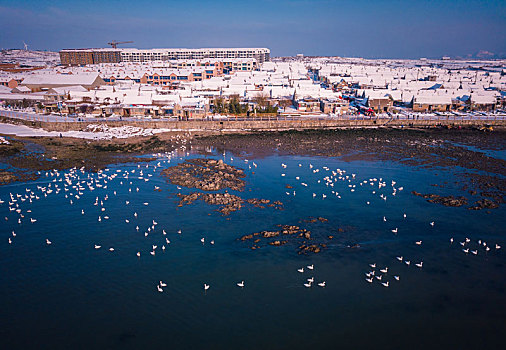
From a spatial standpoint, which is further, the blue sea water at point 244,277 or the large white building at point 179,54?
the large white building at point 179,54

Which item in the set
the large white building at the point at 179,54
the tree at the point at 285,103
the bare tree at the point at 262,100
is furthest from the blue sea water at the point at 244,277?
the large white building at the point at 179,54

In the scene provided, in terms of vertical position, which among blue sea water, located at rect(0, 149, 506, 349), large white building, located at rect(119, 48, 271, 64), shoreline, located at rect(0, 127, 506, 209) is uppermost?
large white building, located at rect(119, 48, 271, 64)

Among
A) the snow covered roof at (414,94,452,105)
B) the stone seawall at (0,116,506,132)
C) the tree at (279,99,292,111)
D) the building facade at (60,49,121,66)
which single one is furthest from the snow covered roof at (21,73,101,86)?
the building facade at (60,49,121,66)

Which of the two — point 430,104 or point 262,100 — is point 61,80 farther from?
point 430,104

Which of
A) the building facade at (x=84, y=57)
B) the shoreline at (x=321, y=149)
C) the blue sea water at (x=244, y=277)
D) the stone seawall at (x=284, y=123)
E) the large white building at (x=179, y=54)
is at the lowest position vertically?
the blue sea water at (x=244, y=277)

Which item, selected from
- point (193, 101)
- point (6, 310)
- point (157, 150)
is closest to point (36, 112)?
point (193, 101)

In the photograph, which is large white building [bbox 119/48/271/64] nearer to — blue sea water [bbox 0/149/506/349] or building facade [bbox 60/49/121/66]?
building facade [bbox 60/49/121/66]

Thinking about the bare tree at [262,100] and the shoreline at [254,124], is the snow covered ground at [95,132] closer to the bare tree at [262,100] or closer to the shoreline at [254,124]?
the shoreline at [254,124]
